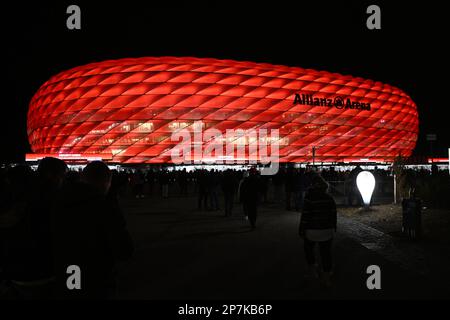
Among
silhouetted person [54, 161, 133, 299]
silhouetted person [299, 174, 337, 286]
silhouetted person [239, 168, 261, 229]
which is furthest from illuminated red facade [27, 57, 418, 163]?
silhouetted person [54, 161, 133, 299]

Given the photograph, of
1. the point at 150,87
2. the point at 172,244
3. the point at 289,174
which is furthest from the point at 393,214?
the point at 150,87

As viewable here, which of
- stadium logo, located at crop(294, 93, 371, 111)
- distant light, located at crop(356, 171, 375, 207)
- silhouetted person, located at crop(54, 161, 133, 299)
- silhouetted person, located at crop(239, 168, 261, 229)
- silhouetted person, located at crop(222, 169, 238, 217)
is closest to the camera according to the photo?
silhouetted person, located at crop(54, 161, 133, 299)

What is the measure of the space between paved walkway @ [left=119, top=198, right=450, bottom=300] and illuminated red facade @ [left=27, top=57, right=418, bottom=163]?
132 ft

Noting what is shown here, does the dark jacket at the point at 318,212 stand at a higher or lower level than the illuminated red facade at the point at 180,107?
lower

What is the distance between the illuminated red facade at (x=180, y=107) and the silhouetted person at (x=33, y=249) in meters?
47.4

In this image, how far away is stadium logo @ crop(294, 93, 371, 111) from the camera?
2147 inches

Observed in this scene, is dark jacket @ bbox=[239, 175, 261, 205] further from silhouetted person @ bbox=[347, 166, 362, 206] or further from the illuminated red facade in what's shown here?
the illuminated red facade

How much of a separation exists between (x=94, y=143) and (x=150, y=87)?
9.75 meters

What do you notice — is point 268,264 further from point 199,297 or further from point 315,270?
point 199,297

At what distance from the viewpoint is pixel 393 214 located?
1270cm

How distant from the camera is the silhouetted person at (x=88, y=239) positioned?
8.82ft

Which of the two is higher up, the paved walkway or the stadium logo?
the stadium logo

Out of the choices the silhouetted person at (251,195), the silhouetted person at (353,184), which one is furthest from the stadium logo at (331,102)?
the silhouetted person at (251,195)

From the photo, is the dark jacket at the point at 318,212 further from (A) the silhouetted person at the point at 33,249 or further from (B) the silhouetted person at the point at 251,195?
(B) the silhouetted person at the point at 251,195
